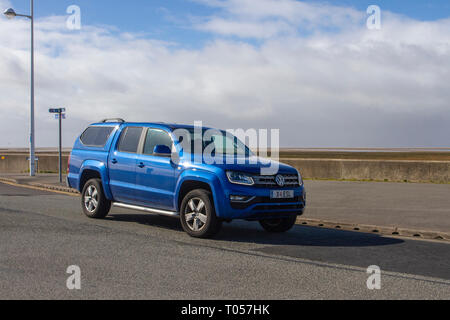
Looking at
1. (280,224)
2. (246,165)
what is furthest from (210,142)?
(280,224)

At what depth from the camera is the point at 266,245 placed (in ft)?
27.0

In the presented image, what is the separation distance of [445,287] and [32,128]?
23.2 meters

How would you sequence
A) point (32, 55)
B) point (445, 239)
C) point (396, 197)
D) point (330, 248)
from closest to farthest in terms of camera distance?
point (330, 248), point (445, 239), point (396, 197), point (32, 55)

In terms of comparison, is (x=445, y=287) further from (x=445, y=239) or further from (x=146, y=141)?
(x=146, y=141)

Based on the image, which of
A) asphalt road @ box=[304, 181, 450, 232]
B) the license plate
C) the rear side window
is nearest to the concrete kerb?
asphalt road @ box=[304, 181, 450, 232]

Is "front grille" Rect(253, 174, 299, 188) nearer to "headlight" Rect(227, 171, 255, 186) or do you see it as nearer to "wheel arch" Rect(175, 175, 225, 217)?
"headlight" Rect(227, 171, 255, 186)

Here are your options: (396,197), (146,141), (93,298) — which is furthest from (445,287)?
(396,197)

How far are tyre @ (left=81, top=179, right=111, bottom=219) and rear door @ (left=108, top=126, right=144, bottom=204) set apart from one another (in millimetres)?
336

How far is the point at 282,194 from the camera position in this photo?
8.68 meters

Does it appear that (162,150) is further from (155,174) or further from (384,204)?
(384,204)

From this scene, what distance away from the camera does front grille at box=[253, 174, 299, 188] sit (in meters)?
8.44

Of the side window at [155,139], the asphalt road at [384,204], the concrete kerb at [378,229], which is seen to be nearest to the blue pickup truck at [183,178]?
the side window at [155,139]

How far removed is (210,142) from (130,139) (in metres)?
1.52
